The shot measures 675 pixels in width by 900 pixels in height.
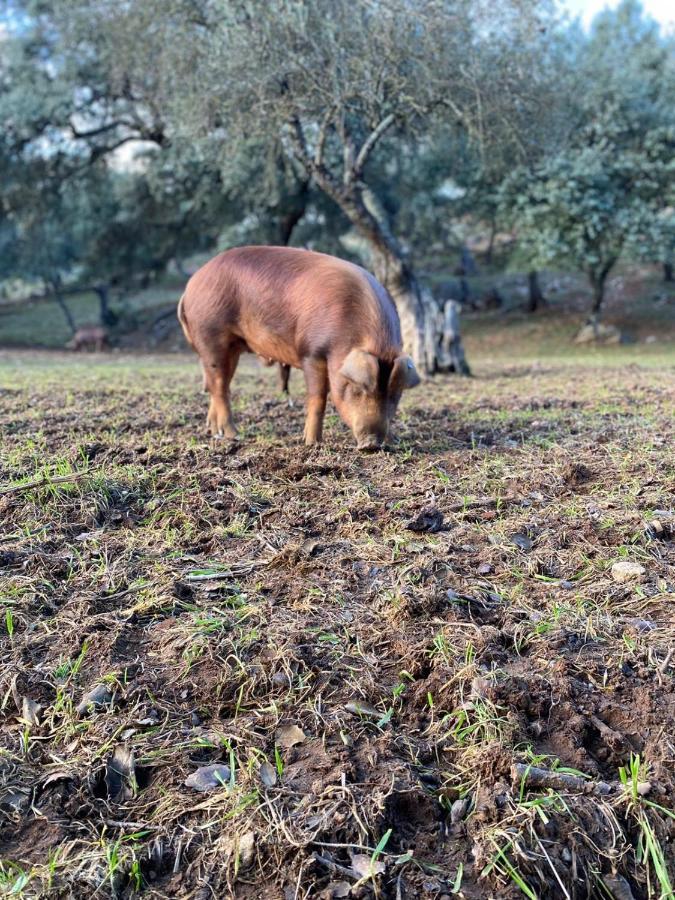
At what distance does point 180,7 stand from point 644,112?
12.8 metres

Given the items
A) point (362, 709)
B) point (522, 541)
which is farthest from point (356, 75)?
point (362, 709)

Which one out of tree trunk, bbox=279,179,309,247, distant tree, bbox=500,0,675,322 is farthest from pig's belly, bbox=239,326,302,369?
tree trunk, bbox=279,179,309,247

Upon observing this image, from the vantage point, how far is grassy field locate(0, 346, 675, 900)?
186 centimetres

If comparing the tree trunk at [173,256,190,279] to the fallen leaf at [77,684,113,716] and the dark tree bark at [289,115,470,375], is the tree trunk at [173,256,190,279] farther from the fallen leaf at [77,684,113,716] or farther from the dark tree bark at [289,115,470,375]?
the fallen leaf at [77,684,113,716]

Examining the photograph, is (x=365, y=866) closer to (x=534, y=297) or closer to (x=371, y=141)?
(x=371, y=141)

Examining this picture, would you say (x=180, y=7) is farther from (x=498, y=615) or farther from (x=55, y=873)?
(x=55, y=873)

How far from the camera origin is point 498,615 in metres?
2.83

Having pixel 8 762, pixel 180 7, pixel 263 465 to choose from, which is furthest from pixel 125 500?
pixel 180 7

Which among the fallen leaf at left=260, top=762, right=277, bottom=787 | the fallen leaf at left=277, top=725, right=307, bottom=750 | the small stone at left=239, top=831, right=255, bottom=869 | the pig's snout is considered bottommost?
the small stone at left=239, top=831, right=255, bottom=869

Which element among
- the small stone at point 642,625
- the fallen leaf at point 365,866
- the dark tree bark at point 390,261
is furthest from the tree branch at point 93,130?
the fallen leaf at point 365,866

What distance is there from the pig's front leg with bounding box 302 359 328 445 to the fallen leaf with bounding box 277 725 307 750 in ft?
9.90

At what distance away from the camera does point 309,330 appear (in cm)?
499

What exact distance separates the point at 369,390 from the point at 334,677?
2537 millimetres

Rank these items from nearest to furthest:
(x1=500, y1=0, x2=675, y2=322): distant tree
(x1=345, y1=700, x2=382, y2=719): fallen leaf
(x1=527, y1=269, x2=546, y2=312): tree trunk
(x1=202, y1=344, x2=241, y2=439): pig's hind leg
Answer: (x1=345, y1=700, x2=382, y2=719): fallen leaf → (x1=202, y1=344, x2=241, y2=439): pig's hind leg → (x1=500, y1=0, x2=675, y2=322): distant tree → (x1=527, y1=269, x2=546, y2=312): tree trunk
